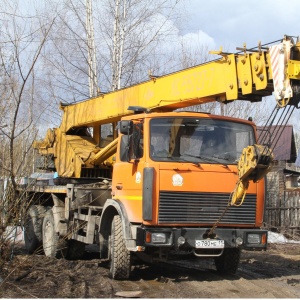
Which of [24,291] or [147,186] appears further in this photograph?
[147,186]

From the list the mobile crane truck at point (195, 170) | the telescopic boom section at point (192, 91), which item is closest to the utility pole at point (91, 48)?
the telescopic boom section at point (192, 91)

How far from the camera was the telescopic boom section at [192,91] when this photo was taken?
7.75m

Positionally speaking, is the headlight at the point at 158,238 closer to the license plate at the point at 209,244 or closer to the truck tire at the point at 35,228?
the license plate at the point at 209,244

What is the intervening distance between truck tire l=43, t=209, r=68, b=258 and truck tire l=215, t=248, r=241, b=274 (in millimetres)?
3564

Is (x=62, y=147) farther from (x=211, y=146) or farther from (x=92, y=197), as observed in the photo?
(x=211, y=146)

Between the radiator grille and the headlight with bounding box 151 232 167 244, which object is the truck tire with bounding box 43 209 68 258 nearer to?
the headlight with bounding box 151 232 167 244

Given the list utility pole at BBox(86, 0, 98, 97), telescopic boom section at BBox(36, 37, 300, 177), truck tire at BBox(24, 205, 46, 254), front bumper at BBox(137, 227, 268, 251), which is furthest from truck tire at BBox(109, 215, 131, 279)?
utility pole at BBox(86, 0, 98, 97)

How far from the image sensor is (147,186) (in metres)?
8.33

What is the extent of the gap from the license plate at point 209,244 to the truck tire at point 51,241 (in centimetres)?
396

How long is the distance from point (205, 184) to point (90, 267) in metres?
3.30

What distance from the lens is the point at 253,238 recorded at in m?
8.80

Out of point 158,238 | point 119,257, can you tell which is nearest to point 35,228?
point 119,257

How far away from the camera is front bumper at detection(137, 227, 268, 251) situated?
8227 mm

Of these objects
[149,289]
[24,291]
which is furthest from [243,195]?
[24,291]
